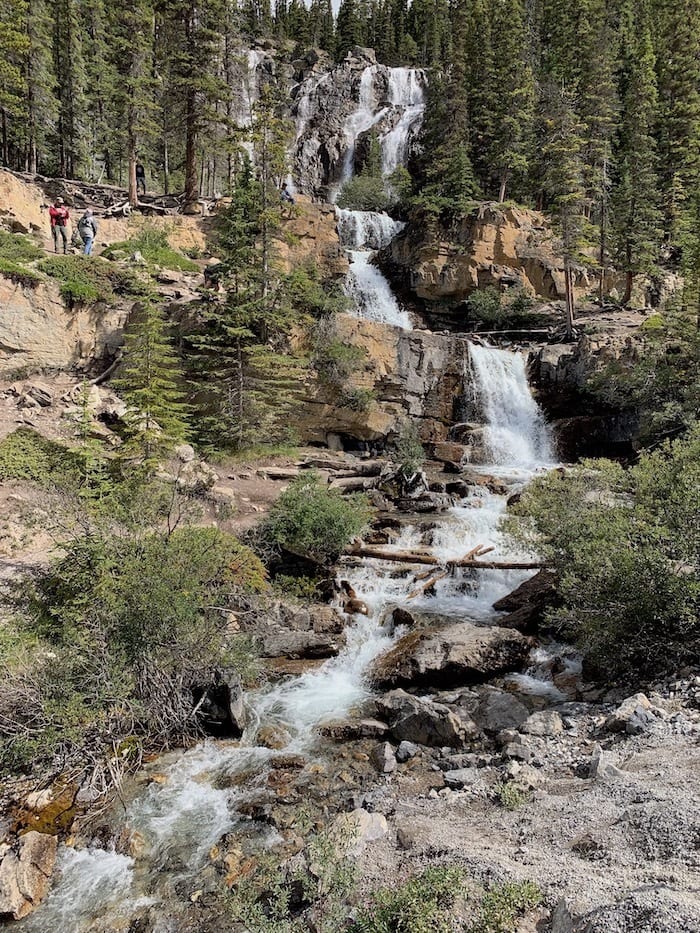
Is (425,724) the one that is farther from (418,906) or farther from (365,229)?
(365,229)

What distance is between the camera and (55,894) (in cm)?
525

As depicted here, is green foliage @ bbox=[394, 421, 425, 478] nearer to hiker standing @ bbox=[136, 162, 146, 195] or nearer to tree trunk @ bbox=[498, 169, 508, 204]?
hiker standing @ bbox=[136, 162, 146, 195]

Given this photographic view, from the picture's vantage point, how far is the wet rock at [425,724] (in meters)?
7.20

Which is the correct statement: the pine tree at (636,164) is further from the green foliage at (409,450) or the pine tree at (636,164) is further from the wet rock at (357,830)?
the wet rock at (357,830)

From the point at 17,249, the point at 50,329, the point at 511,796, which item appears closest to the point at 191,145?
the point at 17,249

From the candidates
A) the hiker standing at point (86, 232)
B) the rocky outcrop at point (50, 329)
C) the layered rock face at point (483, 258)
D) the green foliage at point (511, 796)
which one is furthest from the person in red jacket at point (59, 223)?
the green foliage at point (511, 796)

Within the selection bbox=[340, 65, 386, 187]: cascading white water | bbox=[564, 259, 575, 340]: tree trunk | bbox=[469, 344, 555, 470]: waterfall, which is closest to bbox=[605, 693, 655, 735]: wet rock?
bbox=[469, 344, 555, 470]: waterfall

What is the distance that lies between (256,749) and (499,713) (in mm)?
3488

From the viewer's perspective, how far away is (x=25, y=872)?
5199 mm

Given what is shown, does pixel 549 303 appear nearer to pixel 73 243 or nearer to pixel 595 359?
pixel 595 359

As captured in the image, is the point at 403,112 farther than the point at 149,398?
Yes

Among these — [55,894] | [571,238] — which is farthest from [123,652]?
[571,238]

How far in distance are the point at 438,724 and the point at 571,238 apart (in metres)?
24.9

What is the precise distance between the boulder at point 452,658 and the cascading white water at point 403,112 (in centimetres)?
4041
